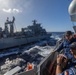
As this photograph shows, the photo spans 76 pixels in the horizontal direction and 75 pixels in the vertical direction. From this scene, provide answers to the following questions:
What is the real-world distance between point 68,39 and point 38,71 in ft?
6.19

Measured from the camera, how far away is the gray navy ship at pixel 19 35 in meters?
30.4

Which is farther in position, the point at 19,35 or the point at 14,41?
the point at 19,35

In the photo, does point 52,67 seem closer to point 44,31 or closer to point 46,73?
point 46,73

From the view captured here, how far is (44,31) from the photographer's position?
170 feet

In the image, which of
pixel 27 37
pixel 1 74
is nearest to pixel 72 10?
pixel 1 74

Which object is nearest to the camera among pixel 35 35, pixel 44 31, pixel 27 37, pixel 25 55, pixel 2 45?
pixel 25 55

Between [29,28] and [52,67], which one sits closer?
[52,67]

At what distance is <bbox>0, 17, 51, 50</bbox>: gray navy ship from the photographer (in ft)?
99.8

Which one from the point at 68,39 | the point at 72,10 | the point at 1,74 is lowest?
the point at 1,74

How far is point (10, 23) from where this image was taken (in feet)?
118

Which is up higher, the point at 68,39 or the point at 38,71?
the point at 68,39

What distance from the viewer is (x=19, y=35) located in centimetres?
3656

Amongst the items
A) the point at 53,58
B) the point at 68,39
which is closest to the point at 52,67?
the point at 53,58

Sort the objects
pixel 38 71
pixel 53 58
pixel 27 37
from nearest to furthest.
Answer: pixel 38 71 < pixel 53 58 < pixel 27 37
